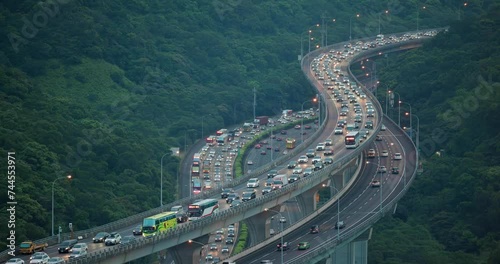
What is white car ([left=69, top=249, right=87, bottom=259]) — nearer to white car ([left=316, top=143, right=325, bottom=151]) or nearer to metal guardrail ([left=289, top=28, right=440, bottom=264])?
metal guardrail ([left=289, top=28, right=440, bottom=264])

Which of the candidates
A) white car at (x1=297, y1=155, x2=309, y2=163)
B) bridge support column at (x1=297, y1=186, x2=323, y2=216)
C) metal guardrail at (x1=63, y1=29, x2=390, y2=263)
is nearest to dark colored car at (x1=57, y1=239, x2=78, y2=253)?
metal guardrail at (x1=63, y1=29, x2=390, y2=263)

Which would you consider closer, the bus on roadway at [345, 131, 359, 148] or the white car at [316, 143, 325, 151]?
the bus on roadway at [345, 131, 359, 148]

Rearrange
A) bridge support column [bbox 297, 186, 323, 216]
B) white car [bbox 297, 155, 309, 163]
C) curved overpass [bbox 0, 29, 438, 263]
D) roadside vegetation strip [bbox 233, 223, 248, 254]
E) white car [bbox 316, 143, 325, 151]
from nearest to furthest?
curved overpass [bbox 0, 29, 438, 263] → roadside vegetation strip [bbox 233, 223, 248, 254] → bridge support column [bbox 297, 186, 323, 216] → white car [bbox 297, 155, 309, 163] → white car [bbox 316, 143, 325, 151]

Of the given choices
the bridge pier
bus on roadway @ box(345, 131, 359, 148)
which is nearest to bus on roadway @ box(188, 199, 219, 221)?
the bridge pier

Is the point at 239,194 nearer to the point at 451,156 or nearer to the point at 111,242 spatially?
the point at 111,242

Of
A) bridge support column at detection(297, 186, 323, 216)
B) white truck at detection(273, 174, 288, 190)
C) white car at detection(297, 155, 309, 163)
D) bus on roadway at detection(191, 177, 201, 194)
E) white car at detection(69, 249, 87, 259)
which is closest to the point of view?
white car at detection(69, 249, 87, 259)

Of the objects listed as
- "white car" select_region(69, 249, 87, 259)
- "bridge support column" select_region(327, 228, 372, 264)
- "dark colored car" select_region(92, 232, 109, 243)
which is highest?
"white car" select_region(69, 249, 87, 259)

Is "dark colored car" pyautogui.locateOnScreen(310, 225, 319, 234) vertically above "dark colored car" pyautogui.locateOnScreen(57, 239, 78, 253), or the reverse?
"dark colored car" pyautogui.locateOnScreen(57, 239, 78, 253)

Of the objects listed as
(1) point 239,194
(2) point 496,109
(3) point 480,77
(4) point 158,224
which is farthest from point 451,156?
(4) point 158,224

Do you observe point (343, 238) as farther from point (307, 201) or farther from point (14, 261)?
point (14, 261)
